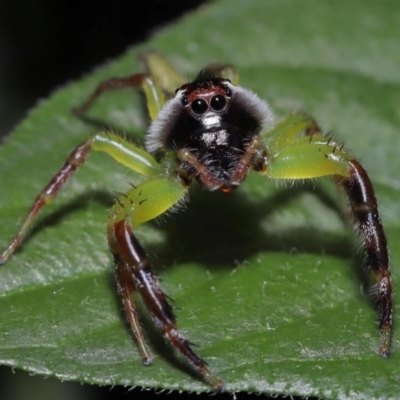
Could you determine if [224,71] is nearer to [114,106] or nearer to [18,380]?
[114,106]

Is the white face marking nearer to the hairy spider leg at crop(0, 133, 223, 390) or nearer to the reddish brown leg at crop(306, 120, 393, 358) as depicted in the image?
the hairy spider leg at crop(0, 133, 223, 390)

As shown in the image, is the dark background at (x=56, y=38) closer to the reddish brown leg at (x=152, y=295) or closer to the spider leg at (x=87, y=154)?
the spider leg at (x=87, y=154)

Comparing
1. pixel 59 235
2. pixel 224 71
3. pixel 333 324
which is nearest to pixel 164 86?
pixel 224 71

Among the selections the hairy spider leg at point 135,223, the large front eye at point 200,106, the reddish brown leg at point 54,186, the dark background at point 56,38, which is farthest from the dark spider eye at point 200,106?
the dark background at point 56,38

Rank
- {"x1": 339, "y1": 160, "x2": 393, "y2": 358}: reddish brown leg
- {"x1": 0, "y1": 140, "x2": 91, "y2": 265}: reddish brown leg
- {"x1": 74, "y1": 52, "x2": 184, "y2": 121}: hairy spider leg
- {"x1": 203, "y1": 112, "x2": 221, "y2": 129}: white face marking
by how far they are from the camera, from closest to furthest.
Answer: {"x1": 339, "y1": 160, "x2": 393, "y2": 358}: reddish brown leg → {"x1": 203, "y1": 112, "x2": 221, "y2": 129}: white face marking → {"x1": 0, "y1": 140, "x2": 91, "y2": 265}: reddish brown leg → {"x1": 74, "y1": 52, "x2": 184, "y2": 121}: hairy spider leg

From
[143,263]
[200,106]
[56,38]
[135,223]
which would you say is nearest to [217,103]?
[200,106]

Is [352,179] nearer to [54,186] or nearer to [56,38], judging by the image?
[54,186]

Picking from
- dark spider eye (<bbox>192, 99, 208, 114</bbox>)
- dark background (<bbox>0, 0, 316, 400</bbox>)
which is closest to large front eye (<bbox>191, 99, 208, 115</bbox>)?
dark spider eye (<bbox>192, 99, 208, 114</bbox>)

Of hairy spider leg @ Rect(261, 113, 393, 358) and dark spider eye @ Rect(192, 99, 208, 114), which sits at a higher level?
dark spider eye @ Rect(192, 99, 208, 114)
